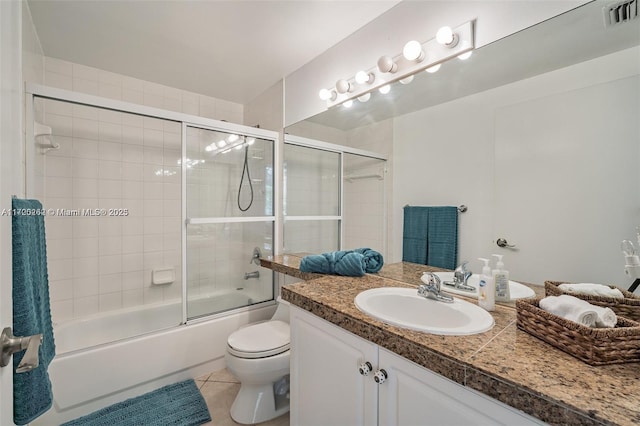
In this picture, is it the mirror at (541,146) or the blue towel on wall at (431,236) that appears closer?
the mirror at (541,146)

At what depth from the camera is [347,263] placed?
152cm

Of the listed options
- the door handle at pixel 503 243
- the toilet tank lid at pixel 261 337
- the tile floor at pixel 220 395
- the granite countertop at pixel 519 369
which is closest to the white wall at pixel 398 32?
the door handle at pixel 503 243

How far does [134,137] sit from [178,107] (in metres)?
0.48

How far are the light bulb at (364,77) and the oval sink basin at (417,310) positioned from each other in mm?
1219

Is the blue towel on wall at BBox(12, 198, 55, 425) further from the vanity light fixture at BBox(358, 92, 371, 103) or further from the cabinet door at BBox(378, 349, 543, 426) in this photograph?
the vanity light fixture at BBox(358, 92, 371, 103)

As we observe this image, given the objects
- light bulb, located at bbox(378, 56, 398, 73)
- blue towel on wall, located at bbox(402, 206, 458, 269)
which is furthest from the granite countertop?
light bulb, located at bbox(378, 56, 398, 73)

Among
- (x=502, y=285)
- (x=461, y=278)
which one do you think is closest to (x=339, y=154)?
(x=461, y=278)

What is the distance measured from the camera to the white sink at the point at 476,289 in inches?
42.6

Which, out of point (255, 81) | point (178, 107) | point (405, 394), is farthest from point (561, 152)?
point (178, 107)

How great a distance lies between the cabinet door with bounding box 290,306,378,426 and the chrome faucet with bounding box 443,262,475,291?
23.3 inches

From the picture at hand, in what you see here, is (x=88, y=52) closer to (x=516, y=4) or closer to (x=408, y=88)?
(x=408, y=88)

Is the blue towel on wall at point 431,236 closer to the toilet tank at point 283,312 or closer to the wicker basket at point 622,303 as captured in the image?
the wicker basket at point 622,303

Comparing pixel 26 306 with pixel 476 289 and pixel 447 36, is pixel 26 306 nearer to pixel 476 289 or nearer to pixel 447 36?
pixel 476 289

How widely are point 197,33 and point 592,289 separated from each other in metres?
2.36
